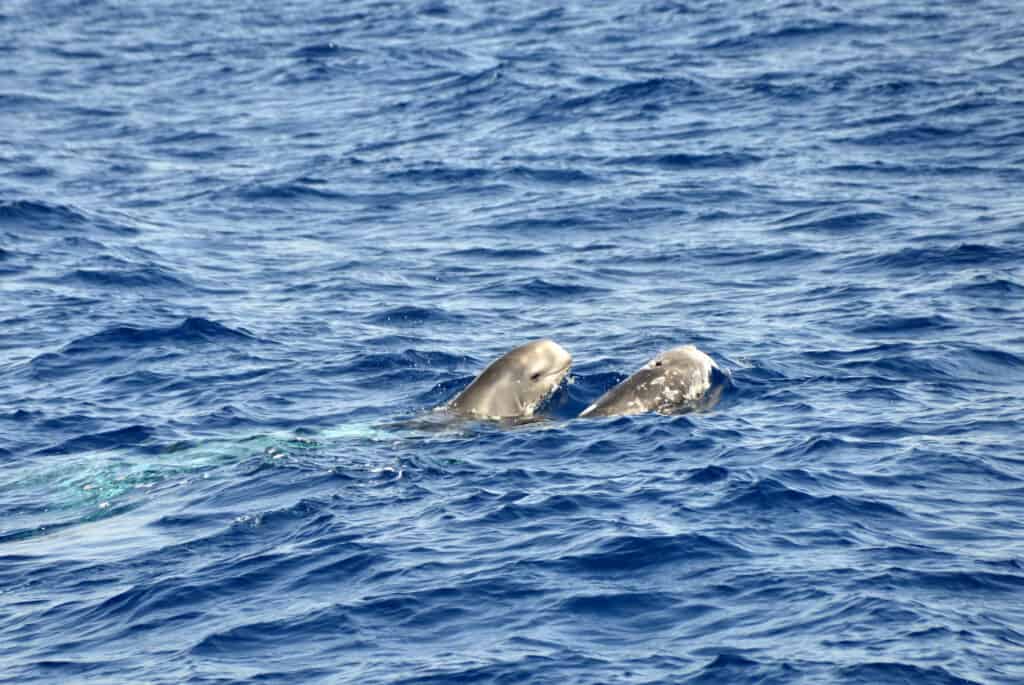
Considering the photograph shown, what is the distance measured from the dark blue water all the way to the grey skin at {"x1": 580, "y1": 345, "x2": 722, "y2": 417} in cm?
50

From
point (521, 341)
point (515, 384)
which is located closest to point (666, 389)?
point (515, 384)

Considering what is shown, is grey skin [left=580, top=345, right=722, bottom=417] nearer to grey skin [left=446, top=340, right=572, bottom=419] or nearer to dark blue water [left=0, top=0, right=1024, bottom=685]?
dark blue water [left=0, top=0, right=1024, bottom=685]

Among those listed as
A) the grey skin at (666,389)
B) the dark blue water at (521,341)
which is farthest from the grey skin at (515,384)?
the grey skin at (666,389)

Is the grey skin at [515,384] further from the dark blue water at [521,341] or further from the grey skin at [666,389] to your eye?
the grey skin at [666,389]

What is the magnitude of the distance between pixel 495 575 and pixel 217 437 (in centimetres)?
620

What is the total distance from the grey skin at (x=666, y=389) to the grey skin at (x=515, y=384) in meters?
0.67

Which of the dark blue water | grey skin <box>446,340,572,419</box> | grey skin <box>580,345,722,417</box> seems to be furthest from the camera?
grey skin <box>446,340,572,419</box>

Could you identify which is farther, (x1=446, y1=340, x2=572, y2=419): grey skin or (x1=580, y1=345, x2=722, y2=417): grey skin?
(x1=446, y1=340, x2=572, y2=419): grey skin

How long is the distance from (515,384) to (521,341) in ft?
9.96

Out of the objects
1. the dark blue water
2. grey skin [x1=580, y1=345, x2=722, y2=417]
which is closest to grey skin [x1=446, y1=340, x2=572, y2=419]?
the dark blue water

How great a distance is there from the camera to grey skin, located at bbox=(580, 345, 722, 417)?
19766 mm

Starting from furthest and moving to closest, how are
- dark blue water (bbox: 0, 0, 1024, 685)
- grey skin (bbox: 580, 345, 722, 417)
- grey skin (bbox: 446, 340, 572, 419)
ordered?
1. grey skin (bbox: 446, 340, 572, 419)
2. grey skin (bbox: 580, 345, 722, 417)
3. dark blue water (bbox: 0, 0, 1024, 685)

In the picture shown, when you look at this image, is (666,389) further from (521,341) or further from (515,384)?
(521,341)

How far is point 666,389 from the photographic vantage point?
19891mm
